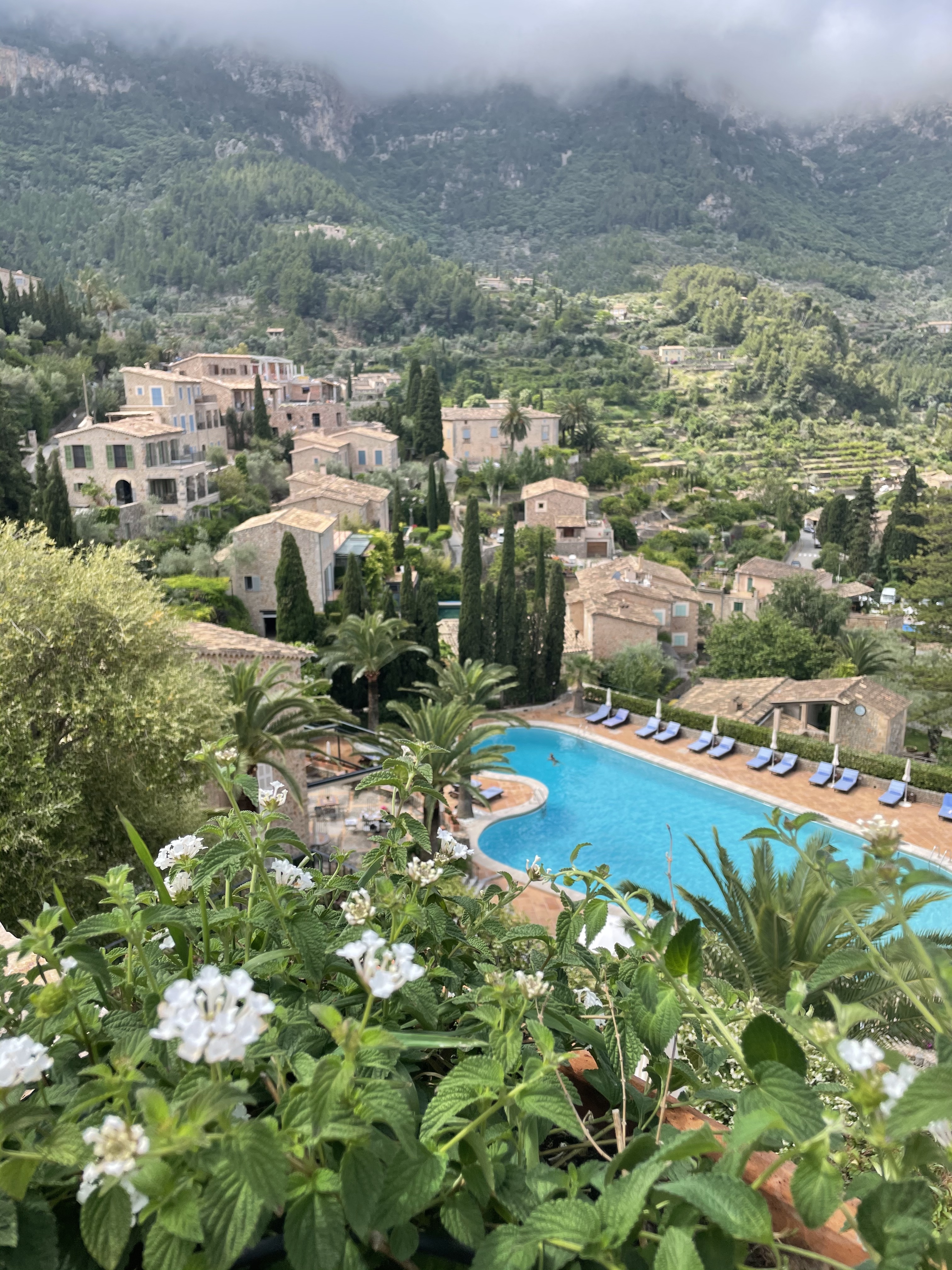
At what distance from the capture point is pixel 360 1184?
1.12 meters

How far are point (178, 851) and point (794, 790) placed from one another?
23.1 m

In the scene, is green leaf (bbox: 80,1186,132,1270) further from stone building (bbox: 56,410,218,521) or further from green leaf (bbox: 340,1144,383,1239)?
stone building (bbox: 56,410,218,521)

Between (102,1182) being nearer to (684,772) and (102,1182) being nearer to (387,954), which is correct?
(387,954)

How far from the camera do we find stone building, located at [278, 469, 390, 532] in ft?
117

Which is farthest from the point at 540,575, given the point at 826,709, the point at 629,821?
the point at 629,821

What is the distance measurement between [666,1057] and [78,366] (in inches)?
1967

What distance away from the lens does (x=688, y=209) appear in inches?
7736

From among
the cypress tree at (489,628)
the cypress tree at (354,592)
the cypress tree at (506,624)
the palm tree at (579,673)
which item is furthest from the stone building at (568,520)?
the cypress tree at (354,592)

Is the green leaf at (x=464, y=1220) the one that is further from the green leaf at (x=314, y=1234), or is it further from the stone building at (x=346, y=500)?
the stone building at (x=346, y=500)

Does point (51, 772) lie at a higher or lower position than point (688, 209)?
lower

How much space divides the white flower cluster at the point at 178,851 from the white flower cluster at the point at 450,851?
576mm

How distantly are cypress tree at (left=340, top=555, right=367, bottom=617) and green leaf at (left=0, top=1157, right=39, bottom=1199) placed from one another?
25.7 m

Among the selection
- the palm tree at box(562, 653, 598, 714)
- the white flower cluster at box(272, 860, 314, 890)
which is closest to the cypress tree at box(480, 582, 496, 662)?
the palm tree at box(562, 653, 598, 714)

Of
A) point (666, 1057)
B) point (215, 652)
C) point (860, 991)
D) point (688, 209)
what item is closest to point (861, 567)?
point (215, 652)
